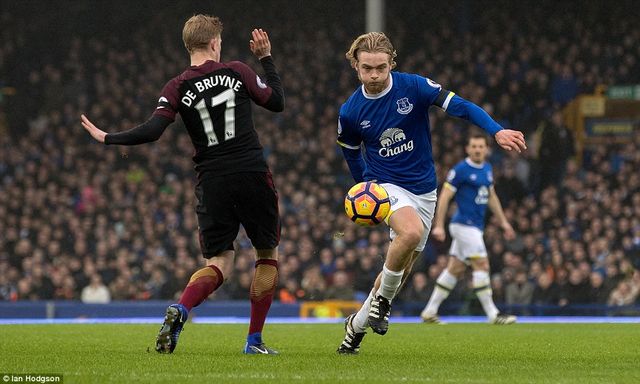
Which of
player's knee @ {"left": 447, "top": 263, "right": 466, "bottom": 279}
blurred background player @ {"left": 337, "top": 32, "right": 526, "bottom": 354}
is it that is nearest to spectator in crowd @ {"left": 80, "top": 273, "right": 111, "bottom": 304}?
player's knee @ {"left": 447, "top": 263, "right": 466, "bottom": 279}

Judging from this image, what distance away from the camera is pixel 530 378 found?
20.3ft

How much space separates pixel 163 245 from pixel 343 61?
22.3 ft

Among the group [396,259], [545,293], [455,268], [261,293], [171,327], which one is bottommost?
[545,293]

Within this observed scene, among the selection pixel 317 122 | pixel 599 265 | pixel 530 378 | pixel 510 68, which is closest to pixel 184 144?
pixel 317 122

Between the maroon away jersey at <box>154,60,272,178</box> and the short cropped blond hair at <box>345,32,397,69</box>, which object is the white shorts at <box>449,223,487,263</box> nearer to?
the short cropped blond hair at <box>345,32,397,69</box>

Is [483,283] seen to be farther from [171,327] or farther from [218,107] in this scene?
[171,327]

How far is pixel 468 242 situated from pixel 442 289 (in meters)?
0.69

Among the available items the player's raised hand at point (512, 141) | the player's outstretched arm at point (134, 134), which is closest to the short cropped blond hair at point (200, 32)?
the player's outstretched arm at point (134, 134)

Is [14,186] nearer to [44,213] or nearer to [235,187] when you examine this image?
[44,213]

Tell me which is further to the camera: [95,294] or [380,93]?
[95,294]

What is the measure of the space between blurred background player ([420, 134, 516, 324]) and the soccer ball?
20.0 ft

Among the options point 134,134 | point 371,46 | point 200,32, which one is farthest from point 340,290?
point 134,134

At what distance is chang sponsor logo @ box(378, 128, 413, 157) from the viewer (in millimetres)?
7934

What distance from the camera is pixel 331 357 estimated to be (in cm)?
755
